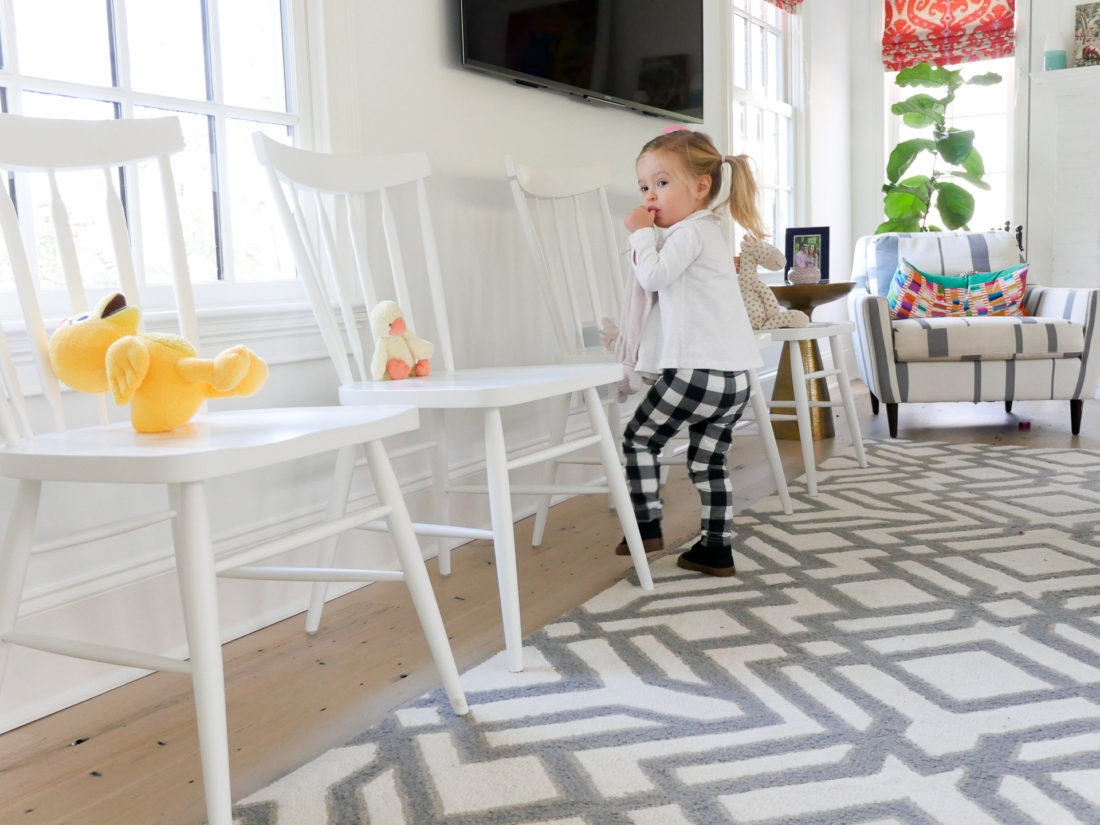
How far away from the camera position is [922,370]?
3.66 m

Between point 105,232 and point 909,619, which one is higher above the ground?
point 105,232

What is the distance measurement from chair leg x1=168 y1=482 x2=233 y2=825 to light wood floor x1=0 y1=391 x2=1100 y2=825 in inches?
6.0

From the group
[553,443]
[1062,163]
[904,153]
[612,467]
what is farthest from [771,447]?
[1062,163]

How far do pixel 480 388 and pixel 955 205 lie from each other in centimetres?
416

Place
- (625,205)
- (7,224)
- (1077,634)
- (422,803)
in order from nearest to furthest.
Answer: (422,803)
(7,224)
(1077,634)
(625,205)

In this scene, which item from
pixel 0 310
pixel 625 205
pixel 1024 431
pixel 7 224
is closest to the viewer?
pixel 7 224

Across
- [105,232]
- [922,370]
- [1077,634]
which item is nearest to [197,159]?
A: [105,232]

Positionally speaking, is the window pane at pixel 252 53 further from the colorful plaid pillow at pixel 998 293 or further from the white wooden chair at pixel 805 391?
the colorful plaid pillow at pixel 998 293

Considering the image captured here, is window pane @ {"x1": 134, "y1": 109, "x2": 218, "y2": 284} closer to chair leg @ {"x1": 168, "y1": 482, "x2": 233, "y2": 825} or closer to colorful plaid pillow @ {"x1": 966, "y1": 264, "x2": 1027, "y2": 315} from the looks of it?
chair leg @ {"x1": 168, "y1": 482, "x2": 233, "y2": 825}

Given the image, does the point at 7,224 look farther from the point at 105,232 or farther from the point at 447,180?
the point at 447,180

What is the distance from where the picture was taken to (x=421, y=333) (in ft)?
7.02

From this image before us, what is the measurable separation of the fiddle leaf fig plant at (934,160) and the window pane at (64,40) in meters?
4.24

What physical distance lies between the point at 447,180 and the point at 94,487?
1.08 meters

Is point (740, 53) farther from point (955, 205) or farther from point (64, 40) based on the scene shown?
point (64, 40)
